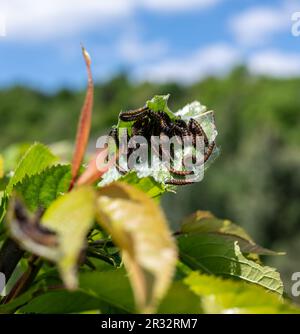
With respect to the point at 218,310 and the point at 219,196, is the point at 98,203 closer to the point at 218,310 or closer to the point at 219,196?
the point at 218,310

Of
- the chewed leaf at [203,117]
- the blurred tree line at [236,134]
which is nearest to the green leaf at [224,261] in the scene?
the chewed leaf at [203,117]

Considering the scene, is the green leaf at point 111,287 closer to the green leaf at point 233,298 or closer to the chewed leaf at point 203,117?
the green leaf at point 233,298

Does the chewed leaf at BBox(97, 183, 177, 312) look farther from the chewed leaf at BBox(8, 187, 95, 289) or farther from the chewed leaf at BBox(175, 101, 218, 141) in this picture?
the chewed leaf at BBox(175, 101, 218, 141)

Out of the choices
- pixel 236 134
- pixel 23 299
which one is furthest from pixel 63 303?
pixel 236 134

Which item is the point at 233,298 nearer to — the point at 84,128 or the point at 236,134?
the point at 84,128

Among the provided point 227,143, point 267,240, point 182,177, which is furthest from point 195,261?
A: point 227,143

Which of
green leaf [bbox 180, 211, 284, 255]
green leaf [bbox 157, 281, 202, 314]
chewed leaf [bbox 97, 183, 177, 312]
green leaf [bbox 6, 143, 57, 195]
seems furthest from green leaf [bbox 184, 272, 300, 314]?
green leaf [bbox 6, 143, 57, 195]
